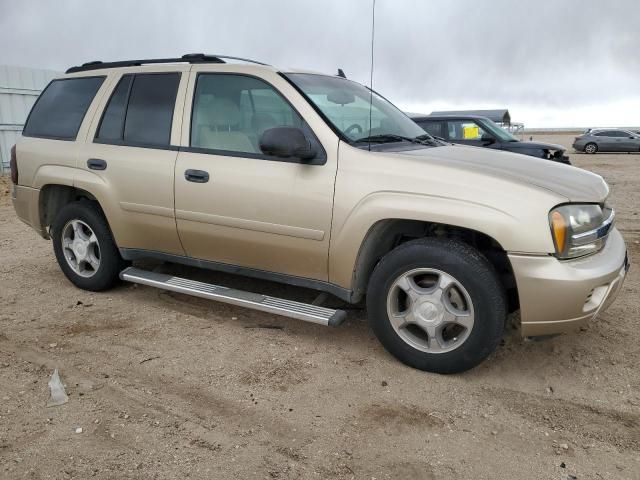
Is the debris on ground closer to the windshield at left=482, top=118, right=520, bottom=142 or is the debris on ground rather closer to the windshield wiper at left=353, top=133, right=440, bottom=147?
the windshield wiper at left=353, top=133, right=440, bottom=147

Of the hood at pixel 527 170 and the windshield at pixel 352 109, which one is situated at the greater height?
the windshield at pixel 352 109

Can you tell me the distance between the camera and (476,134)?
1073cm

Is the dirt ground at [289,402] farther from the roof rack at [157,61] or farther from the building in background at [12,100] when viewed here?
the building in background at [12,100]

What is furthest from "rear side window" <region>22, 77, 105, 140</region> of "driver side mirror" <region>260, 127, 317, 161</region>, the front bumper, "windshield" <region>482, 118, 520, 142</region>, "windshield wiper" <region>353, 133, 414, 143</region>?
"windshield" <region>482, 118, 520, 142</region>

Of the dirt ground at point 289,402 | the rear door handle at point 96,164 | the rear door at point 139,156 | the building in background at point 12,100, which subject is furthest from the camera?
the building in background at point 12,100

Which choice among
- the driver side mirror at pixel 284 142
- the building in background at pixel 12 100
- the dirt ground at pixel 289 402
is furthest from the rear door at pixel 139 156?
the building in background at pixel 12 100

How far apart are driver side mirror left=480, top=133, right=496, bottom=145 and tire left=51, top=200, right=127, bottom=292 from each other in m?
7.95

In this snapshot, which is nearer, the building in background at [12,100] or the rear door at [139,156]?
the rear door at [139,156]

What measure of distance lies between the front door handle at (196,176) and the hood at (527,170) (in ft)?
4.41

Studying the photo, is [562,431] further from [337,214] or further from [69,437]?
[69,437]

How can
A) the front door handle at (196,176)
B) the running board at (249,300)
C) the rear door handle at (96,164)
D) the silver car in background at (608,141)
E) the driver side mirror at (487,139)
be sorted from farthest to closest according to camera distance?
the silver car in background at (608,141) < the driver side mirror at (487,139) < the rear door handle at (96,164) < the front door handle at (196,176) < the running board at (249,300)

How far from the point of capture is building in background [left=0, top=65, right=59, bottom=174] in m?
14.9

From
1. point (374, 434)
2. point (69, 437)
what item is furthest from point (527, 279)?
point (69, 437)

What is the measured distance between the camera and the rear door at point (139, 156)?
157 inches
